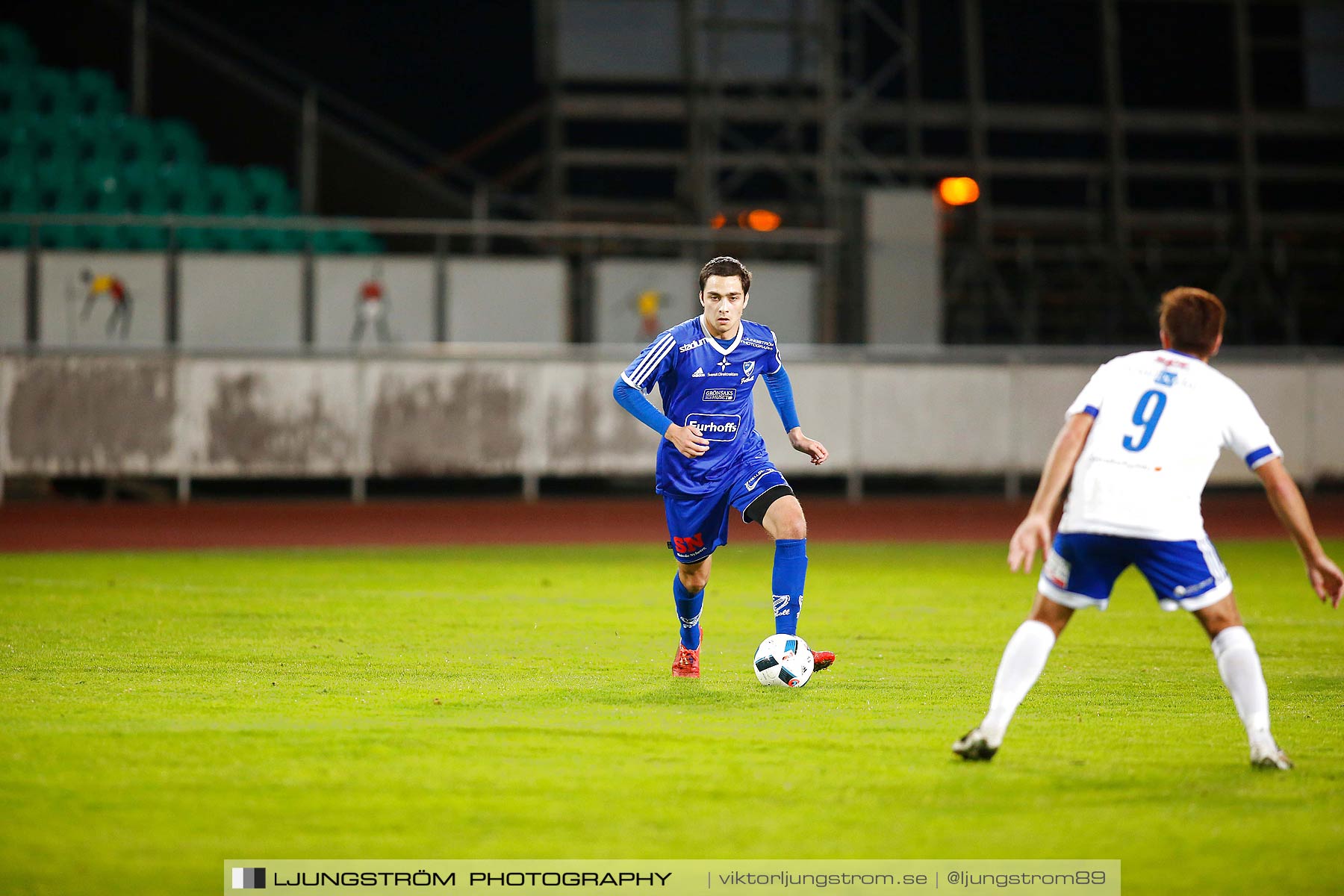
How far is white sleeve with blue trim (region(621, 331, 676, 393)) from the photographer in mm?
7551

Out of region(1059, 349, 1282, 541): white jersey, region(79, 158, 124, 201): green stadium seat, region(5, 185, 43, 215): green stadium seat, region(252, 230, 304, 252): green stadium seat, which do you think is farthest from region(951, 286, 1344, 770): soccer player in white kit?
region(79, 158, 124, 201): green stadium seat

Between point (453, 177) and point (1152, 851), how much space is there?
80.0 feet

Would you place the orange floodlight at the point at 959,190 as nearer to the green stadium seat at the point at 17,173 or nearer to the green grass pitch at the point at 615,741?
the green stadium seat at the point at 17,173

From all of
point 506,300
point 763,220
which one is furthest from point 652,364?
point 763,220

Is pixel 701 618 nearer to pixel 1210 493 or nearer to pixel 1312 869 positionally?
pixel 1312 869

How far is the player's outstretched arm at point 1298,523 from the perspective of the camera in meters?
5.26

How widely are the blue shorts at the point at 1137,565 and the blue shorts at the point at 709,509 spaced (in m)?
2.30

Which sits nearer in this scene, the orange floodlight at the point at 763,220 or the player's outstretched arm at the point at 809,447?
the player's outstretched arm at the point at 809,447

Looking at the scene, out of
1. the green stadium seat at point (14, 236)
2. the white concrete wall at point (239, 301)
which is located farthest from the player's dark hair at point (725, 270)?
the green stadium seat at point (14, 236)

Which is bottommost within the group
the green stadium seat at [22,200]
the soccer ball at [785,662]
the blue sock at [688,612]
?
the soccer ball at [785,662]

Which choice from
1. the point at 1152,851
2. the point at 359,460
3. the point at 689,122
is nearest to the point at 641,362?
the point at 1152,851

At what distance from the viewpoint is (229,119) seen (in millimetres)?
24984

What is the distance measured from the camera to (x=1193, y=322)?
215 inches

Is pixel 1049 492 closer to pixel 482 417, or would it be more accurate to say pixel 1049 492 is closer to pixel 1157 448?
pixel 1157 448
